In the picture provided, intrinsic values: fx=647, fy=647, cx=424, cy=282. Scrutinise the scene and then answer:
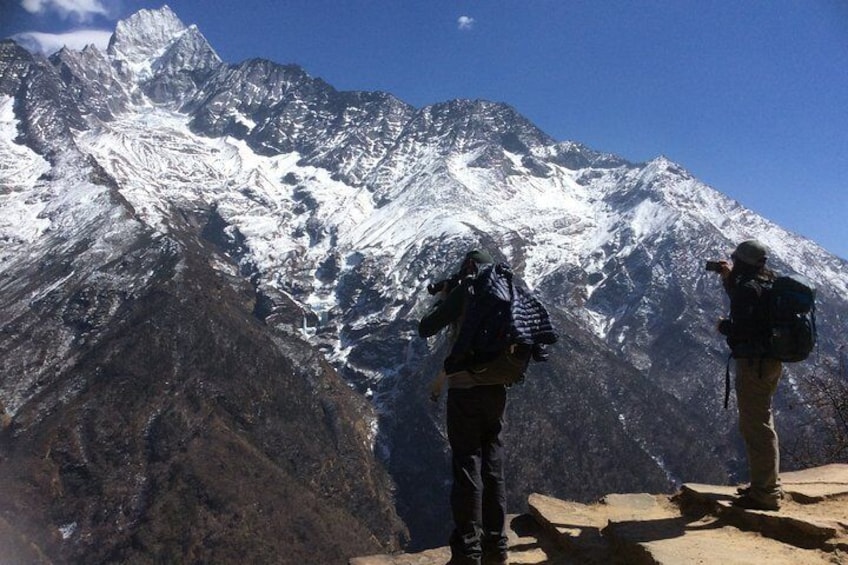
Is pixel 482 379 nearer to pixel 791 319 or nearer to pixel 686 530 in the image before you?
pixel 686 530

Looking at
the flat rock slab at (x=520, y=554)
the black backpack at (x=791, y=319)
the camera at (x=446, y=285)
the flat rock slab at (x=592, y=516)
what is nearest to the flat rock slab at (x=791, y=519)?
the flat rock slab at (x=592, y=516)

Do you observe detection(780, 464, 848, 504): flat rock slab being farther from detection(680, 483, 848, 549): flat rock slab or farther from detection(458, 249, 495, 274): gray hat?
detection(458, 249, 495, 274): gray hat

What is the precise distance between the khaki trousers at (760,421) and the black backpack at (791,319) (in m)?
0.41

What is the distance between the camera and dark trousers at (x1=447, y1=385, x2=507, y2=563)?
7750 millimetres

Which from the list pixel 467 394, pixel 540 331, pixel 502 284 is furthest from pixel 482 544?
pixel 502 284

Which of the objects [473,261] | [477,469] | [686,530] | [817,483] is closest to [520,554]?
[686,530]

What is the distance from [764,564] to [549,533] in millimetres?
3745

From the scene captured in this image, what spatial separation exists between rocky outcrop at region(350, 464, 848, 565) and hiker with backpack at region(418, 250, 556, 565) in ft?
6.46

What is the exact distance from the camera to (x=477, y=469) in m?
7.95

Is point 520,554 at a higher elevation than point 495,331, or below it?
below

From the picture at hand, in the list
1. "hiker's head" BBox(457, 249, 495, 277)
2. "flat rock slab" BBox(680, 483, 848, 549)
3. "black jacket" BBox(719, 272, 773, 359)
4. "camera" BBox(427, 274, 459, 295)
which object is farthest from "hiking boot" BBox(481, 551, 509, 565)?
"black jacket" BBox(719, 272, 773, 359)

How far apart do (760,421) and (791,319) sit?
5.32 ft

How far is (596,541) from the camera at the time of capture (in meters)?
9.52

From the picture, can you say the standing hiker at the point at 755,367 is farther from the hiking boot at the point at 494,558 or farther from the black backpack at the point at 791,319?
the hiking boot at the point at 494,558
